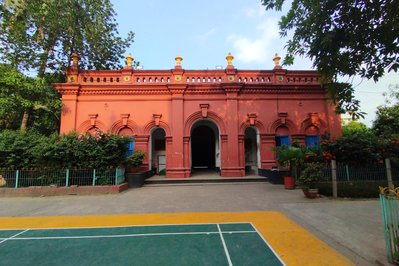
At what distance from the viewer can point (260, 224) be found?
5.31 metres

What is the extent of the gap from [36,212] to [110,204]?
213cm

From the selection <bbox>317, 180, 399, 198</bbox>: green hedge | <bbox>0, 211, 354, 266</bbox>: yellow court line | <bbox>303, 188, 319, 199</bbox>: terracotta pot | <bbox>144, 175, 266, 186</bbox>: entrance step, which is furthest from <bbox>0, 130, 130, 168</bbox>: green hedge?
<bbox>317, 180, 399, 198</bbox>: green hedge

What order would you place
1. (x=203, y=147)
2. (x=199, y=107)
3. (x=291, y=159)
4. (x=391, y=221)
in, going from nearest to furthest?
(x=391, y=221), (x=291, y=159), (x=199, y=107), (x=203, y=147)

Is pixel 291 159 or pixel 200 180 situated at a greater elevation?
pixel 291 159

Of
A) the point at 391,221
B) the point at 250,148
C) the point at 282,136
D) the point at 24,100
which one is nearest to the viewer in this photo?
the point at 391,221

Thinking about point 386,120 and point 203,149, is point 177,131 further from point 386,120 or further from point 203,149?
point 386,120

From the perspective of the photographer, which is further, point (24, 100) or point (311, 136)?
point (311, 136)

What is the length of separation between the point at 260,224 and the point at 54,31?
653 inches

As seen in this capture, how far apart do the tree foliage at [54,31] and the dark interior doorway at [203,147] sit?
9.25 meters

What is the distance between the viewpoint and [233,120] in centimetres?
1379

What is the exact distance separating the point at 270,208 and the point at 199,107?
27.4 feet

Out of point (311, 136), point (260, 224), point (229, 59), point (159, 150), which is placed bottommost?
point (260, 224)

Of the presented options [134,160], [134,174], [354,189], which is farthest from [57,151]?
[354,189]

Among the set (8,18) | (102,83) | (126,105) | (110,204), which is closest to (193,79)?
(126,105)
